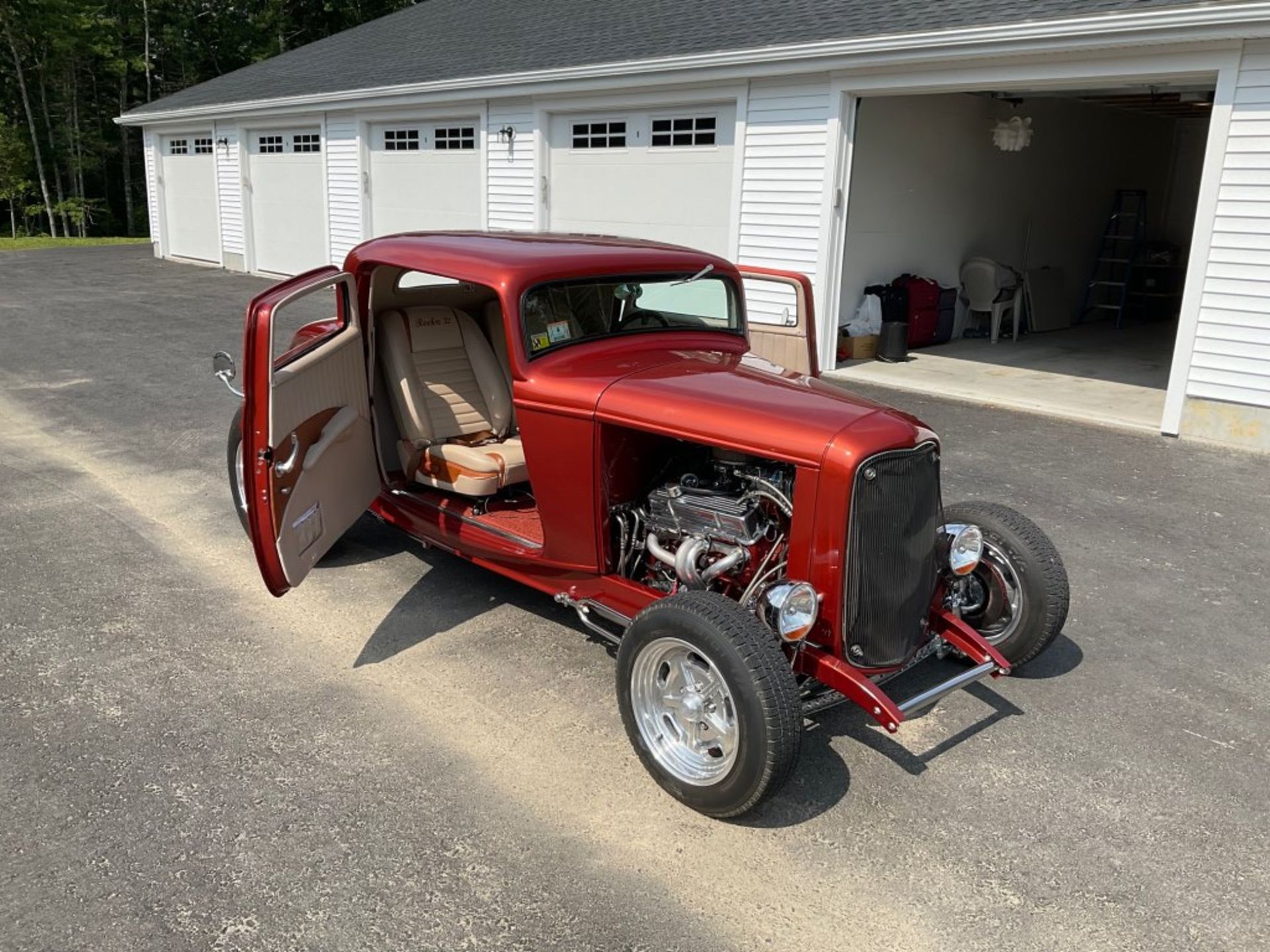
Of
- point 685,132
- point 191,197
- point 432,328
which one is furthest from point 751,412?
point 191,197

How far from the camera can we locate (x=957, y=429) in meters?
8.47

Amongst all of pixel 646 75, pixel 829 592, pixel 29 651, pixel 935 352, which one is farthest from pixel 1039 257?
pixel 29 651

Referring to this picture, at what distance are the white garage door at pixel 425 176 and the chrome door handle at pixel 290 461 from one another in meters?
11.0

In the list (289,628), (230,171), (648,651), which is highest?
(230,171)

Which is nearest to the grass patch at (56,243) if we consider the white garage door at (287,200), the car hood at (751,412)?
the white garage door at (287,200)

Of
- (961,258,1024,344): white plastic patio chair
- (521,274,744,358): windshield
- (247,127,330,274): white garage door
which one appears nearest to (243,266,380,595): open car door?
(521,274,744,358): windshield

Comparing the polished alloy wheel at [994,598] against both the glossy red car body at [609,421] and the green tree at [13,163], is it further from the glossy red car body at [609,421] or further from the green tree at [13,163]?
the green tree at [13,163]

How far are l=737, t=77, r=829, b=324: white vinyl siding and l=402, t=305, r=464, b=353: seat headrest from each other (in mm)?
5985

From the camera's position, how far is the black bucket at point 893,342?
1127 centimetres

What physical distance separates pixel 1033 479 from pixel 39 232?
3416 centimetres

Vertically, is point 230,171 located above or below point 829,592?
above

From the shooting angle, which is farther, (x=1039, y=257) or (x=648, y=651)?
(x=1039, y=257)

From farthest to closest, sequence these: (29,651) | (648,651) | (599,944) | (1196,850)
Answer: (29,651) → (648,651) → (1196,850) → (599,944)

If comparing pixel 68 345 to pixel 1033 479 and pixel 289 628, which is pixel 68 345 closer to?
pixel 289 628
